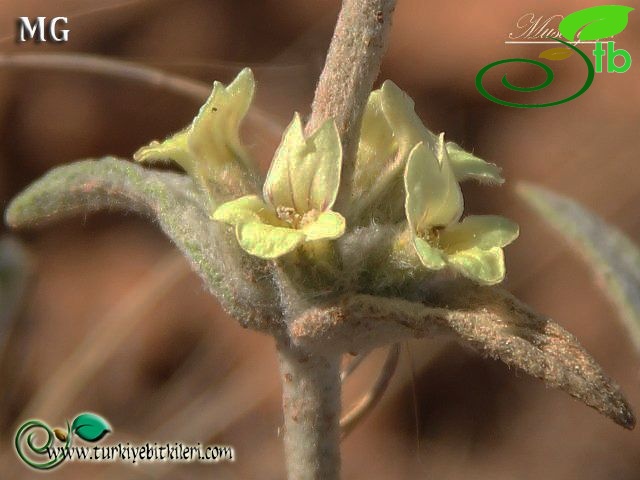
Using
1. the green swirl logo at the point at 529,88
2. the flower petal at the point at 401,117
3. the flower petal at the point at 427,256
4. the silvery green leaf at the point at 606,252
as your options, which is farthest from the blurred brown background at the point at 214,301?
the flower petal at the point at 427,256

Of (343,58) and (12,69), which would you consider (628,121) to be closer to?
(343,58)

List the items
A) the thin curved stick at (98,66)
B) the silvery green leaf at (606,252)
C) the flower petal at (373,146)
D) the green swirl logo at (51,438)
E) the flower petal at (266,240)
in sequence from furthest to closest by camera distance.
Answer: the thin curved stick at (98,66)
the green swirl logo at (51,438)
the silvery green leaf at (606,252)
the flower petal at (373,146)
the flower petal at (266,240)

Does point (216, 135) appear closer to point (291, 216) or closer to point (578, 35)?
point (291, 216)

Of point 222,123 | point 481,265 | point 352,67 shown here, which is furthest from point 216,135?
point 481,265

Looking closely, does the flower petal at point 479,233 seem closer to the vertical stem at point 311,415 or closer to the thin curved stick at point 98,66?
the vertical stem at point 311,415

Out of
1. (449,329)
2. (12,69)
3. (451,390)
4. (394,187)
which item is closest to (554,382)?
(449,329)

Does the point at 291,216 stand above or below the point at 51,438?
above
